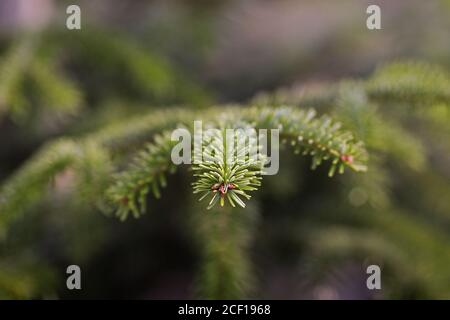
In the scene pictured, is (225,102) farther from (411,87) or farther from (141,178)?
(141,178)

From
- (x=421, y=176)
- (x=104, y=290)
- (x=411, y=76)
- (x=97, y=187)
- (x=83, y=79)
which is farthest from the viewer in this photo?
(x=83, y=79)

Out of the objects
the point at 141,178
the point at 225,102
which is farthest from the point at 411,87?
the point at 225,102

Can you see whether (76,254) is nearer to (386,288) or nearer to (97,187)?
(97,187)

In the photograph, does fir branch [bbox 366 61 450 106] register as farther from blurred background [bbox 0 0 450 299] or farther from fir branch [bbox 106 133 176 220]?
fir branch [bbox 106 133 176 220]

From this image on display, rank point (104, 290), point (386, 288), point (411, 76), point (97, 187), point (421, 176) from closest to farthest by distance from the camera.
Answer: point (97, 187) < point (411, 76) < point (386, 288) < point (104, 290) < point (421, 176)

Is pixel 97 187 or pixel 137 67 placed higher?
pixel 137 67

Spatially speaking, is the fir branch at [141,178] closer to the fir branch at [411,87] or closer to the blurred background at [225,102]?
the blurred background at [225,102]

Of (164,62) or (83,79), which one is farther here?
(83,79)

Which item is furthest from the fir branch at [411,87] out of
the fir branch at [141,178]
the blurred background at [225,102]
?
the fir branch at [141,178]
